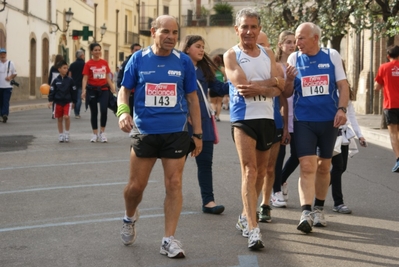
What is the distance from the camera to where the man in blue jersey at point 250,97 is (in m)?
7.18

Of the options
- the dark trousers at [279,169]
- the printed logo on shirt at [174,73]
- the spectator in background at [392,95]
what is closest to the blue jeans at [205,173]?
the dark trousers at [279,169]

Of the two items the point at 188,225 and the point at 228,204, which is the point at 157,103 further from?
the point at 228,204

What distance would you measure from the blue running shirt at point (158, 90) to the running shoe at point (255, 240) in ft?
3.20

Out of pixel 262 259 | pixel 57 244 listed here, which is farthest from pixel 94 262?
pixel 262 259

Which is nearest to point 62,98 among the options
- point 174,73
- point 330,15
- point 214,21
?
point 330,15

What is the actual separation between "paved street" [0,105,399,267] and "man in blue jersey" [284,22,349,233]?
623 mm

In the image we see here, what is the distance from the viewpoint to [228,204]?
935cm

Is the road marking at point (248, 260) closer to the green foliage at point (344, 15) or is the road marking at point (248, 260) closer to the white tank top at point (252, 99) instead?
the white tank top at point (252, 99)

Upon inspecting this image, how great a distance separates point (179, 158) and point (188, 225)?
1.44 meters

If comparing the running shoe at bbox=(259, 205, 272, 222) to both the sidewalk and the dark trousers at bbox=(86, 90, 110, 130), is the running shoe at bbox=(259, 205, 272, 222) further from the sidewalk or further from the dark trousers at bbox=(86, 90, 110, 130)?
the sidewalk

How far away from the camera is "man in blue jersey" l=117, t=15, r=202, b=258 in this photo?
672 centimetres

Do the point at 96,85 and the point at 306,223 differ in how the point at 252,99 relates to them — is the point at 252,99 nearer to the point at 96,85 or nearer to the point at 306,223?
the point at 306,223

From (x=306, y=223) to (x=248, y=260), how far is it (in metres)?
1.19

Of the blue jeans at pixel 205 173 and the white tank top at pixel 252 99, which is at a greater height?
the white tank top at pixel 252 99
